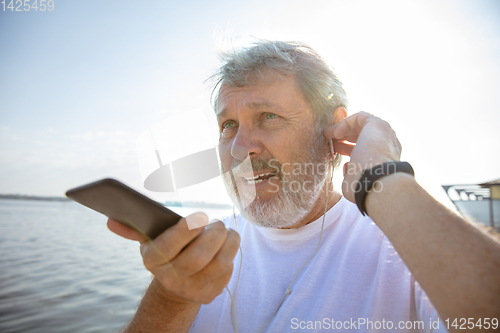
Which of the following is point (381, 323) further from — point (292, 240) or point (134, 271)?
point (134, 271)

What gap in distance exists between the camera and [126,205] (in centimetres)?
90

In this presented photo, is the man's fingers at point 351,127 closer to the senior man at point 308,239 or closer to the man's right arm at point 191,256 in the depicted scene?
the senior man at point 308,239

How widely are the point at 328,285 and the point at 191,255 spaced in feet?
3.80

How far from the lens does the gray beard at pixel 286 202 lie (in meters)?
2.09

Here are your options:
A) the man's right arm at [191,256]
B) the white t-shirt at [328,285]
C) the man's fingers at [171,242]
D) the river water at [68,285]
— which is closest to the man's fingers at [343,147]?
the white t-shirt at [328,285]

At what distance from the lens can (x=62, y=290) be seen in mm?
5941

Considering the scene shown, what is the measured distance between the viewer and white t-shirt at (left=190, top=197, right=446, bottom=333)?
1.54 metres

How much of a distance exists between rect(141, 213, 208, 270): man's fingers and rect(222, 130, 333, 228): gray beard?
1092mm

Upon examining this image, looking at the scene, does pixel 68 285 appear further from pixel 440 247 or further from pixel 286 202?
pixel 440 247

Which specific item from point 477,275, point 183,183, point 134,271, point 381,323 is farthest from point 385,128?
point 134,271

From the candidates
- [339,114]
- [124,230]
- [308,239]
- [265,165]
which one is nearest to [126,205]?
[124,230]

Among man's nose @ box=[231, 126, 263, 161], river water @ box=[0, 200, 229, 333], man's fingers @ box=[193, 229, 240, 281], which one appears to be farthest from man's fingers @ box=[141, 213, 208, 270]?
river water @ box=[0, 200, 229, 333]

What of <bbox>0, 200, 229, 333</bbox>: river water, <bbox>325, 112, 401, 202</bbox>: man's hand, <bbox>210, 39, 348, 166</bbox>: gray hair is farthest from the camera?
<bbox>0, 200, 229, 333</bbox>: river water

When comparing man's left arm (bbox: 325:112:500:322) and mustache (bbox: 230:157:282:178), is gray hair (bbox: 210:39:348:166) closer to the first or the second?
mustache (bbox: 230:157:282:178)
